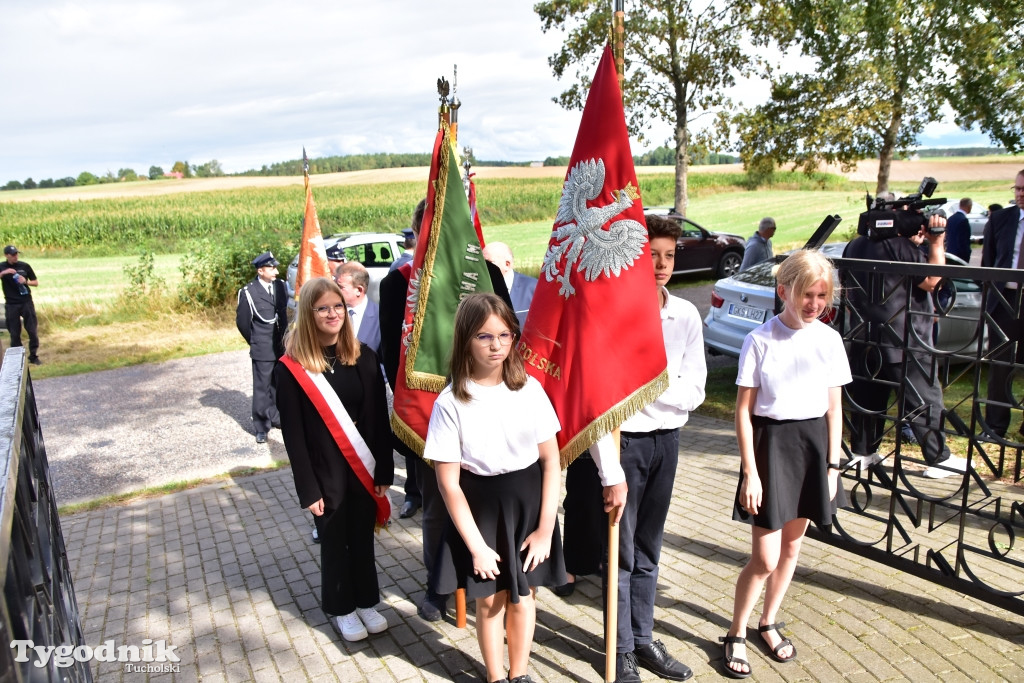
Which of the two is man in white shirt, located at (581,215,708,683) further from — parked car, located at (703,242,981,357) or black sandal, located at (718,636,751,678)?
parked car, located at (703,242,981,357)

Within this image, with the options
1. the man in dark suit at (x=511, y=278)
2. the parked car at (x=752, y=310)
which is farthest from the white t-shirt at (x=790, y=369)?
the parked car at (x=752, y=310)

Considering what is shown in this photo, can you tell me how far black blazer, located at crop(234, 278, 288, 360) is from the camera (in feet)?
25.0

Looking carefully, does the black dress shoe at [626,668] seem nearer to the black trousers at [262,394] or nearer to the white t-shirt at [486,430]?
the white t-shirt at [486,430]

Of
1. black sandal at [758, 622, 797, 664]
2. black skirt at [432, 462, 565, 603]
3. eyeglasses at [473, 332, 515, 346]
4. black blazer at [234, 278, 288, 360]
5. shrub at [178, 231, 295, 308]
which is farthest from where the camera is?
shrub at [178, 231, 295, 308]

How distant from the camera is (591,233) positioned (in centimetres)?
327

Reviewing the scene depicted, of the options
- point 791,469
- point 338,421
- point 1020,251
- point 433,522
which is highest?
point 1020,251

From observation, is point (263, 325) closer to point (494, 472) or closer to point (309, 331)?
point (309, 331)

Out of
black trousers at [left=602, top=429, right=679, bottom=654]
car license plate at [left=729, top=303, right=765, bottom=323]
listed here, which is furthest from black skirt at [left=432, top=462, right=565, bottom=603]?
car license plate at [left=729, top=303, right=765, bottom=323]

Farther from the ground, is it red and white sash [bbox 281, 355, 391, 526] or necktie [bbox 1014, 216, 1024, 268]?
necktie [bbox 1014, 216, 1024, 268]

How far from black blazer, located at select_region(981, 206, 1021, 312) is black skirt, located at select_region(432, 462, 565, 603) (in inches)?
219

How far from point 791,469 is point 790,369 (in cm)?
48

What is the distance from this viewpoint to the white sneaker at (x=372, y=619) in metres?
3.90

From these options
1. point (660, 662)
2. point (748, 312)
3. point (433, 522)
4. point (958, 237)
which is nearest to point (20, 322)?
point (748, 312)

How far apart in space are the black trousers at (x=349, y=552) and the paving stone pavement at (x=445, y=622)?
0.24m
